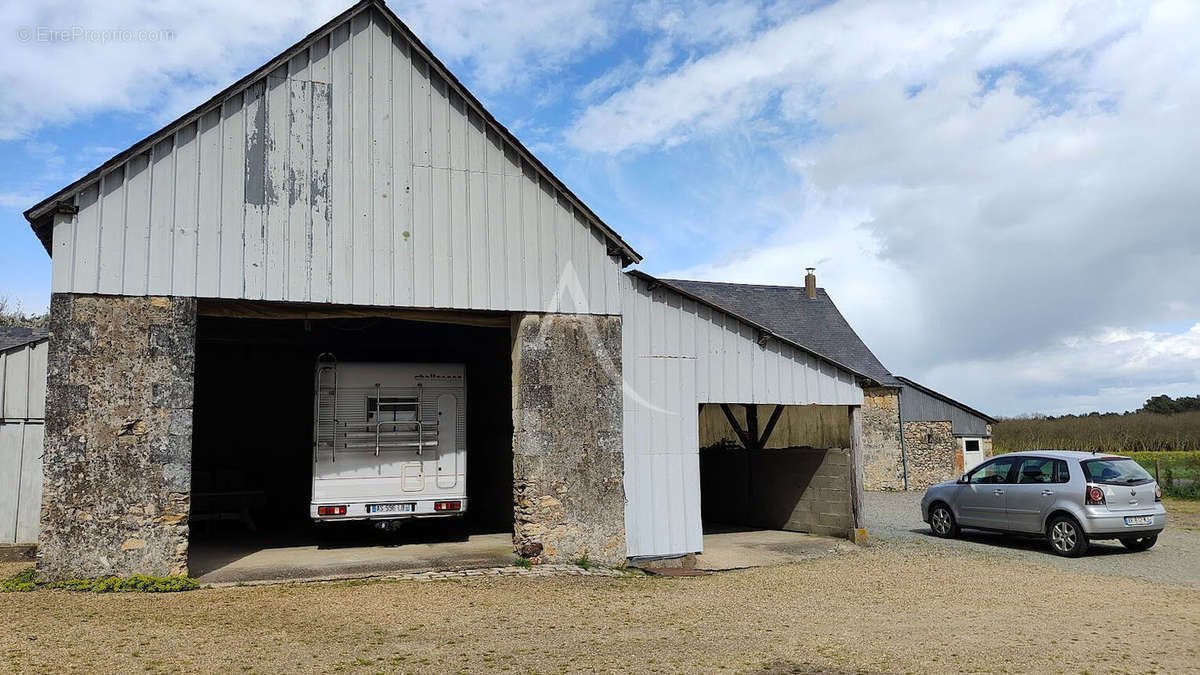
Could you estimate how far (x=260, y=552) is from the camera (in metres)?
12.3

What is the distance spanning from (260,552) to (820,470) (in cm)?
929

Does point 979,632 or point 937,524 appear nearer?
point 979,632

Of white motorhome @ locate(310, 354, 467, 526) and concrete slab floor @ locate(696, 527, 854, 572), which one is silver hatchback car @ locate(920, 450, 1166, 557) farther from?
white motorhome @ locate(310, 354, 467, 526)

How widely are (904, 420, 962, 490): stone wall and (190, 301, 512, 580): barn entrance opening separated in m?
16.8

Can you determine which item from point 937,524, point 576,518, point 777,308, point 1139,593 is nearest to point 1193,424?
point 777,308

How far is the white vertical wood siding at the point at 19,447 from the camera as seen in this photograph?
13.7 meters

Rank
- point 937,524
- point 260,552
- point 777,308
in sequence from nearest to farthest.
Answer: point 260,552, point 937,524, point 777,308

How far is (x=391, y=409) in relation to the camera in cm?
1278

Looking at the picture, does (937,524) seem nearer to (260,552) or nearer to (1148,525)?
(1148,525)

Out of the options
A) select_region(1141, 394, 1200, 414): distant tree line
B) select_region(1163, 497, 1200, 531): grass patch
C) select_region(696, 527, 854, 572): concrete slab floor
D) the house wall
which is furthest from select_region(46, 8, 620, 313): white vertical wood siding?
select_region(1141, 394, 1200, 414): distant tree line

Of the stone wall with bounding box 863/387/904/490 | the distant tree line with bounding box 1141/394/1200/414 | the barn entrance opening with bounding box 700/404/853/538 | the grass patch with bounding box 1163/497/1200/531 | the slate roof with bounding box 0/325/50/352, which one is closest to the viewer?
the barn entrance opening with bounding box 700/404/853/538

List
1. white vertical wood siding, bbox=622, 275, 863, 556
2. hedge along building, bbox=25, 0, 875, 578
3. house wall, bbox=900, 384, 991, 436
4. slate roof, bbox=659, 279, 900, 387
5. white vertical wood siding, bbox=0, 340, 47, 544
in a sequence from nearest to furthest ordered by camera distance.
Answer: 1. hedge along building, bbox=25, 0, 875, 578
2. white vertical wood siding, bbox=622, 275, 863, 556
3. white vertical wood siding, bbox=0, 340, 47, 544
4. house wall, bbox=900, 384, 991, 436
5. slate roof, bbox=659, 279, 900, 387

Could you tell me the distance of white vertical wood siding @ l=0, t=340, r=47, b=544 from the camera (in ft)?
44.9

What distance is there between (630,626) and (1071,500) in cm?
809
